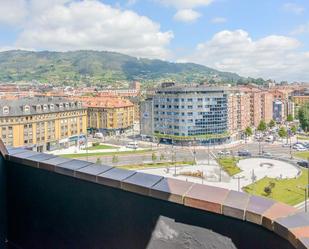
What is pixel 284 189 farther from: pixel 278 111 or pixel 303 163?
pixel 278 111

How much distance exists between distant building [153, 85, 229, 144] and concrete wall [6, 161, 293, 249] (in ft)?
130

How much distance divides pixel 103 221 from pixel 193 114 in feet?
132

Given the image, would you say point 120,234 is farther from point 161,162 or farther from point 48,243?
point 161,162

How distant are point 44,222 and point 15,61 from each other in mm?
207112

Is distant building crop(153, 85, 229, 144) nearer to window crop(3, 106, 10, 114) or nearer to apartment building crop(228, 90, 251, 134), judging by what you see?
apartment building crop(228, 90, 251, 134)

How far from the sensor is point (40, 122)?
36125mm

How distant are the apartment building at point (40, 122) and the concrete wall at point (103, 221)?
29706mm

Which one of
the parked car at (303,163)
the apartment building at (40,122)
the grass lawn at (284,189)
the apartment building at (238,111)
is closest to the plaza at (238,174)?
the grass lawn at (284,189)

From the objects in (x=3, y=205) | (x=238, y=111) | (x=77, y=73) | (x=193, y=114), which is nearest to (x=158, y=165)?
(x=193, y=114)

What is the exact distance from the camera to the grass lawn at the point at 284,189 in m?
20.2

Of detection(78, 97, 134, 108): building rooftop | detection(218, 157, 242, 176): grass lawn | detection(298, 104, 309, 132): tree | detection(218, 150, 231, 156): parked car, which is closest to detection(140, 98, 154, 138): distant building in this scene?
detection(78, 97, 134, 108): building rooftop

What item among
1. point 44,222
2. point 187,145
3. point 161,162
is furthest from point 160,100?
point 44,222

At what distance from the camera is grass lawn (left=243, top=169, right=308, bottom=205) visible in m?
20.2

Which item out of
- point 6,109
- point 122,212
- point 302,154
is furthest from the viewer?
point 302,154
